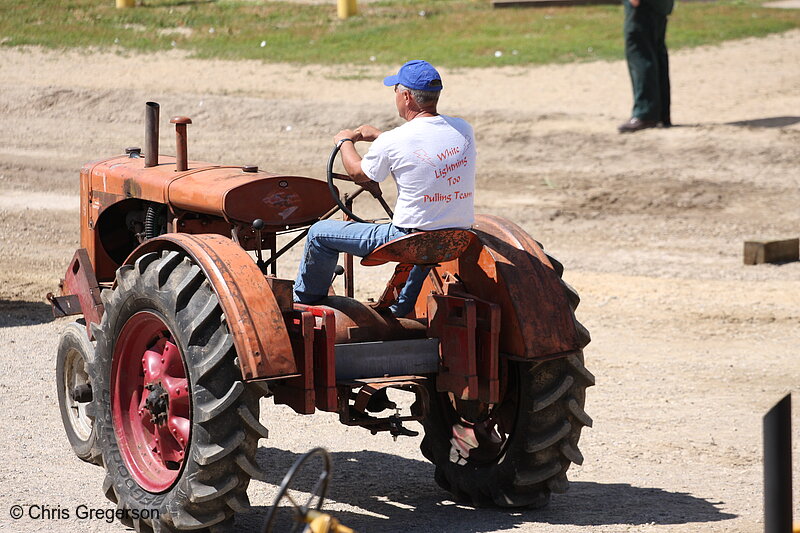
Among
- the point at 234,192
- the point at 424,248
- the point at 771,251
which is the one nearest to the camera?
the point at 424,248

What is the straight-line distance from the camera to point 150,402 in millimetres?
5727

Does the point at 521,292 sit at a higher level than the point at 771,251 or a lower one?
higher

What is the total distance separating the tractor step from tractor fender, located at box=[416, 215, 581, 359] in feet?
1.11

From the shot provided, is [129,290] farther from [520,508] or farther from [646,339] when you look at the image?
[646,339]

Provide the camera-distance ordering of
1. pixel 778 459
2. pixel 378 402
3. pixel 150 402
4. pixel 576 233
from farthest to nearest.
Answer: pixel 576 233, pixel 378 402, pixel 150 402, pixel 778 459

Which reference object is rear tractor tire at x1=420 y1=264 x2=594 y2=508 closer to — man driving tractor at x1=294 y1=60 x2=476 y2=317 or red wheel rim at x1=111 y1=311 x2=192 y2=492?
man driving tractor at x1=294 y1=60 x2=476 y2=317

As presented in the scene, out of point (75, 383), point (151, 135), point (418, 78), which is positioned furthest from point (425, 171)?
point (75, 383)

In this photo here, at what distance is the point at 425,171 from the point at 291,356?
973 mm

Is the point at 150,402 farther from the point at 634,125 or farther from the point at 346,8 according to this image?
the point at 346,8

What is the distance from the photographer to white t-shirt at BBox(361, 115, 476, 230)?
5.50m

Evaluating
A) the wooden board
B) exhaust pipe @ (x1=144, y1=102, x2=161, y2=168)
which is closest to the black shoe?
exhaust pipe @ (x1=144, y1=102, x2=161, y2=168)

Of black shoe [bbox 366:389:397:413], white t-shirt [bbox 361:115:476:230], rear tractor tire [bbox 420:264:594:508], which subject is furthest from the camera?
black shoe [bbox 366:389:397:413]

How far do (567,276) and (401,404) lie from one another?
423 cm

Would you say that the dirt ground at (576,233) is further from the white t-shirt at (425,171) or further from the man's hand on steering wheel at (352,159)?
the man's hand on steering wheel at (352,159)
